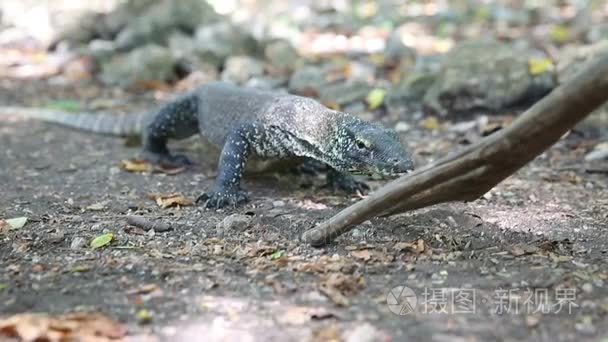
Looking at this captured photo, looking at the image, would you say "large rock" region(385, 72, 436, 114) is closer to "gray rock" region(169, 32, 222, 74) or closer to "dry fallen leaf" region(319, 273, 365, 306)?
"gray rock" region(169, 32, 222, 74)

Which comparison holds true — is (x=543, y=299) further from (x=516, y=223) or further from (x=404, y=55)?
(x=404, y=55)

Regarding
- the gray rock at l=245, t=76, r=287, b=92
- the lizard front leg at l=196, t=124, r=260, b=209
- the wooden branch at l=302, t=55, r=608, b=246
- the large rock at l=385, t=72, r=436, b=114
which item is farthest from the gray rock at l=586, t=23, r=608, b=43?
the wooden branch at l=302, t=55, r=608, b=246

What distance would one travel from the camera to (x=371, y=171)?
5000 millimetres

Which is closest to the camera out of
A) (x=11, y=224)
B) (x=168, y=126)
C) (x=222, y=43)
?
(x=11, y=224)

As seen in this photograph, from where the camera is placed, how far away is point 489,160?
3881mm

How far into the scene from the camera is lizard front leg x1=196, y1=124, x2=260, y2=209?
17.6 ft

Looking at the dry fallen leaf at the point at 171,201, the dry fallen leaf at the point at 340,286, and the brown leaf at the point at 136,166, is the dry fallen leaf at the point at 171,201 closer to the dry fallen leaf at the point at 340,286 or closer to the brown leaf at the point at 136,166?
the brown leaf at the point at 136,166

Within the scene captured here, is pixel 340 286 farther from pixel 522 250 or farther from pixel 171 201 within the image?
pixel 171 201

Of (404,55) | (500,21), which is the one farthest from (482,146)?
(500,21)

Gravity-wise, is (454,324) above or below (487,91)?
below

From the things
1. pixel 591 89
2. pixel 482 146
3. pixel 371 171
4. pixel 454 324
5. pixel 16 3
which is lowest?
pixel 454 324

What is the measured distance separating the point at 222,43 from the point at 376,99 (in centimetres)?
344

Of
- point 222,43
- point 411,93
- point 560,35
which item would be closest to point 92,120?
point 222,43

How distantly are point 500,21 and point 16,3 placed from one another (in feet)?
35.4
